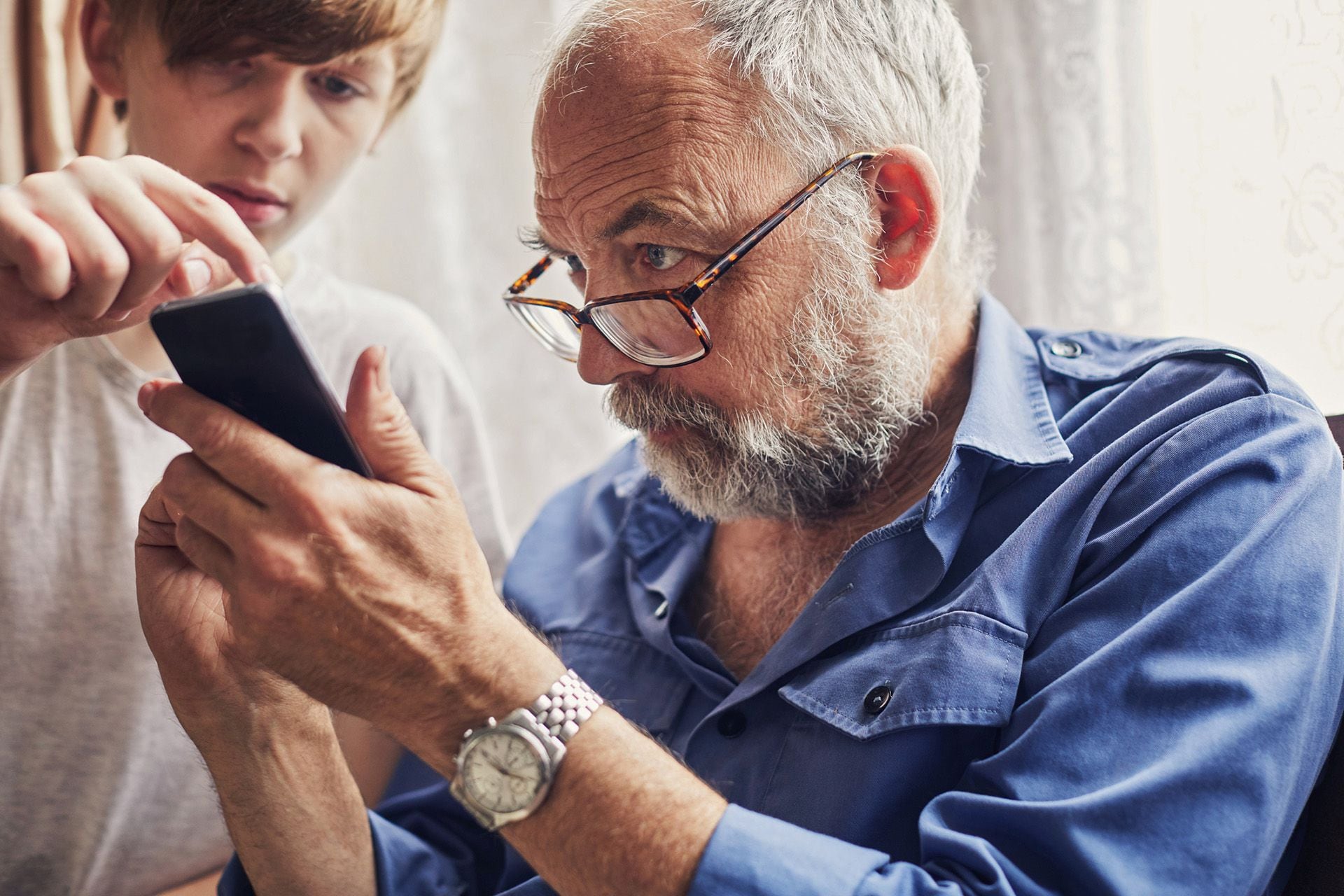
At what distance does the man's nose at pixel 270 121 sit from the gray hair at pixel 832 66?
34cm

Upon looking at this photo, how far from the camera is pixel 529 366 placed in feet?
7.95

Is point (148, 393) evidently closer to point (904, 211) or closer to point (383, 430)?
point (383, 430)

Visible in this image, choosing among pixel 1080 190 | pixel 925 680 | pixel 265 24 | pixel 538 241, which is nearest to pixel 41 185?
pixel 265 24

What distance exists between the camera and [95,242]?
87 cm

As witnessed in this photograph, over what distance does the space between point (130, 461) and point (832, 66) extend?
3.43ft

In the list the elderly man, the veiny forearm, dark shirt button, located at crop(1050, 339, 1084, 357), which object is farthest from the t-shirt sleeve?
dark shirt button, located at crop(1050, 339, 1084, 357)

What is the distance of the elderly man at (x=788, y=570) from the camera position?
85cm

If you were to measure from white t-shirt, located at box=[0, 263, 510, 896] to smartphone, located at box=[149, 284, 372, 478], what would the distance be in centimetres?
69

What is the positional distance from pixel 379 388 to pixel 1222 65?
1.33 m

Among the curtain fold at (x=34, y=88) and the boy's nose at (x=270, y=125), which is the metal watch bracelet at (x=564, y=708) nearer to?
the boy's nose at (x=270, y=125)

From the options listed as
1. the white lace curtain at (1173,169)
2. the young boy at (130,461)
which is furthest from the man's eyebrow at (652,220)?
the white lace curtain at (1173,169)

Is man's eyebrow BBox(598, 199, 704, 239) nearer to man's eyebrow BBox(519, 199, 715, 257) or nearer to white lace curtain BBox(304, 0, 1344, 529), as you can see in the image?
man's eyebrow BBox(519, 199, 715, 257)

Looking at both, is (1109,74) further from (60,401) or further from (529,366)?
(60,401)

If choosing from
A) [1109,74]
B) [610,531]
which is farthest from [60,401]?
[1109,74]
